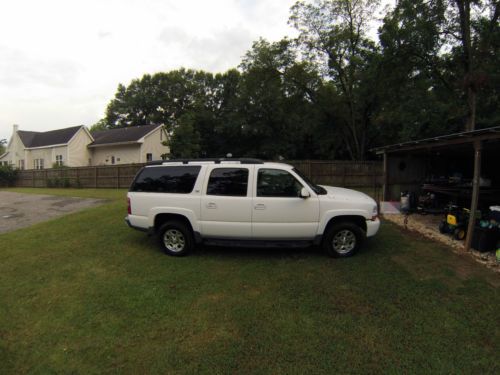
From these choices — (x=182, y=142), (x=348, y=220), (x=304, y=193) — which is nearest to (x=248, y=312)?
(x=304, y=193)

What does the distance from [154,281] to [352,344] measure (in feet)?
10.1

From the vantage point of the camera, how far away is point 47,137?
29500 mm

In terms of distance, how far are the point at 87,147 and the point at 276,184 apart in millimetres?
29176

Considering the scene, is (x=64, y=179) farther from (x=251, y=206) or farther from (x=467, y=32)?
(x=467, y=32)

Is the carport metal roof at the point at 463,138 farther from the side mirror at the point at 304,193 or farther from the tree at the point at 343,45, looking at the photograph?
the tree at the point at 343,45

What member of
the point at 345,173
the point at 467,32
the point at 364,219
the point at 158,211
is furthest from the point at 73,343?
the point at 467,32

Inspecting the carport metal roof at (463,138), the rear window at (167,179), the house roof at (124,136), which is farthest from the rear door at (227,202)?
the house roof at (124,136)

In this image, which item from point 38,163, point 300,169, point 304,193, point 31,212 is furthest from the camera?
point 38,163

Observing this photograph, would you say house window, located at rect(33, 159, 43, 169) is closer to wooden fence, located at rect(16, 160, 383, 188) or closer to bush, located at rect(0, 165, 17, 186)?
bush, located at rect(0, 165, 17, 186)

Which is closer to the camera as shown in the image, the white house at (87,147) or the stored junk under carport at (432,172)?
the stored junk under carport at (432,172)

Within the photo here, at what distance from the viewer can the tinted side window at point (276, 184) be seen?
193 inches

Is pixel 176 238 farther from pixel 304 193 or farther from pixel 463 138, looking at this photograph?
pixel 463 138

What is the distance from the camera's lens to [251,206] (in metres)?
4.86

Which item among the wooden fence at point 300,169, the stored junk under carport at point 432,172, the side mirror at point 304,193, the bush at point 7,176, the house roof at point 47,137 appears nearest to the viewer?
the side mirror at point 304,193
